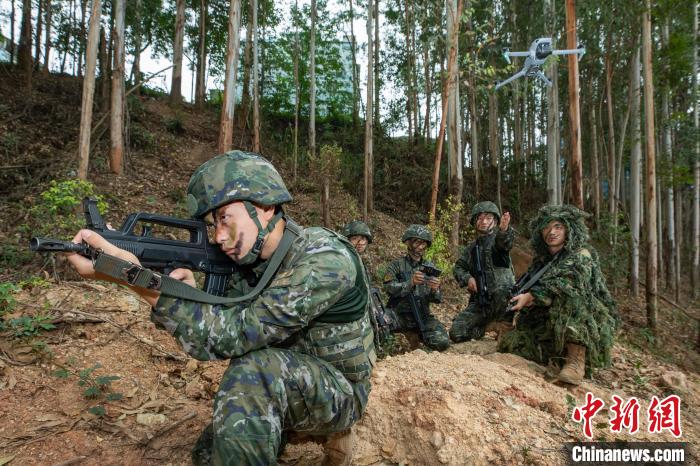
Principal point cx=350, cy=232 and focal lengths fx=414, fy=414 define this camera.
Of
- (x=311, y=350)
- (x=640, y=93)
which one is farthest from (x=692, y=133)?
(x=311, y=350)

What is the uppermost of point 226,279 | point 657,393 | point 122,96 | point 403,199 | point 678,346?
point 122,96

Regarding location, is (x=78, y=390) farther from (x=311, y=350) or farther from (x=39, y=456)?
(x=311, y=350)

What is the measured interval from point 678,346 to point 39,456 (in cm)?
1268

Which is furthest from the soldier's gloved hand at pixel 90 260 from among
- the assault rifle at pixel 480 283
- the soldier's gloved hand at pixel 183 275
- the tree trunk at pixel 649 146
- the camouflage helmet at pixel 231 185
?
the tree trunk at pixel 649 146

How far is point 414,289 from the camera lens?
6.07 meters

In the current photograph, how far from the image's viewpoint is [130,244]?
1.98 metres

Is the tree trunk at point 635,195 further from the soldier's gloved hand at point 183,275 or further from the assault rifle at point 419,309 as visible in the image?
the soldier's gloved hand at point 183,275

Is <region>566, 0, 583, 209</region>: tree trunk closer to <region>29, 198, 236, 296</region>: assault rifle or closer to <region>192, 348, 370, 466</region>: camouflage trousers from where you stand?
<region>192, 348, 370, 466</region>: camouflage trousers

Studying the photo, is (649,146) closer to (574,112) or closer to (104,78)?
(574,112)

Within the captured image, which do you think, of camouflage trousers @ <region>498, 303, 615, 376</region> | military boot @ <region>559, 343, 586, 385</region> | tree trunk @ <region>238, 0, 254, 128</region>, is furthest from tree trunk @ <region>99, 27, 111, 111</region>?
military boot @ <region>559, 343, 586, 385</region>

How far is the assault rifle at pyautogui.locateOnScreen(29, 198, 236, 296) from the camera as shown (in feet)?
6.31

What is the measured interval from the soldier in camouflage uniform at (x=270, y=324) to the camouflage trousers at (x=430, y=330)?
140 inches

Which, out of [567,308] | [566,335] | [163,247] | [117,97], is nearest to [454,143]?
[567,308]

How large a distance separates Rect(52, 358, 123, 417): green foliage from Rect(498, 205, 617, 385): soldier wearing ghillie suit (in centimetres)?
387
